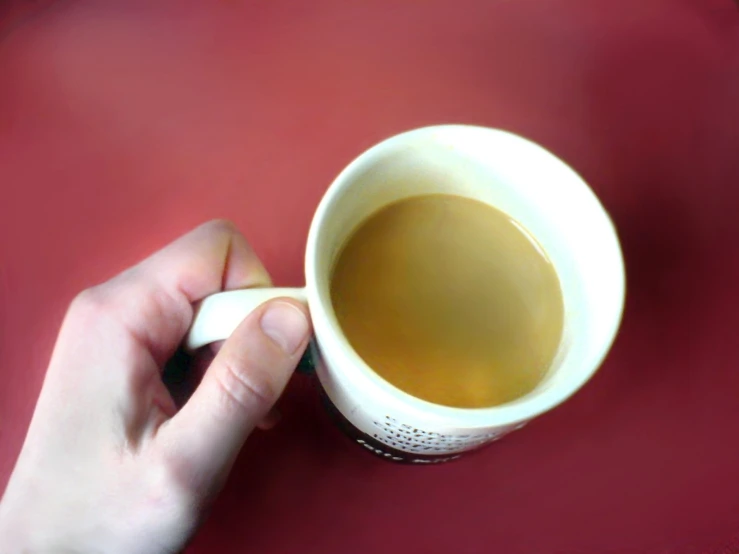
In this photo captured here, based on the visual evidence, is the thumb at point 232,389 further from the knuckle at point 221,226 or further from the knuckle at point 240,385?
the knuckle at point 221,226

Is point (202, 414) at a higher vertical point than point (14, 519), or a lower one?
higher

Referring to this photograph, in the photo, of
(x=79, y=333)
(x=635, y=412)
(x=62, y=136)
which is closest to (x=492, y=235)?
(x=635, y=412)

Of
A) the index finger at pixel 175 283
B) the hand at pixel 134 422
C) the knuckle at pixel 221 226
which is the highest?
the knuckle at pixel 221 226

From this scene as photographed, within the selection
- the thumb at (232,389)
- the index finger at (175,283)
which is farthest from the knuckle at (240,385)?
the index finger at (175,283)

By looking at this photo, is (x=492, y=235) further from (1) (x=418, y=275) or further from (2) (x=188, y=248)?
(2) (x=188, y=248)

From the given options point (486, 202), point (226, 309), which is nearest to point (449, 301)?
point (486, 202)

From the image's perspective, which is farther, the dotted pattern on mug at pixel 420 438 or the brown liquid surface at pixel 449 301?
the brown liquid surface at pixel 449 301
